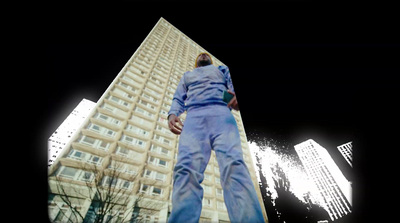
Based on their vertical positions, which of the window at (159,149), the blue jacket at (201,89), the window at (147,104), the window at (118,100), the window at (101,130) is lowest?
the blue jacket at (201,89)

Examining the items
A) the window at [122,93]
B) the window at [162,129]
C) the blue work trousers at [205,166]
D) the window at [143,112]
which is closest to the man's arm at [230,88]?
the blue work trousers at [205,166]

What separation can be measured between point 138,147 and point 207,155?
7.65m

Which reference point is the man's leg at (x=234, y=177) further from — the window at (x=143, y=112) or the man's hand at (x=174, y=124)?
the window at (x=143, y=112)

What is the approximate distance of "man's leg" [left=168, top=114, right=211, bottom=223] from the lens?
100 cm

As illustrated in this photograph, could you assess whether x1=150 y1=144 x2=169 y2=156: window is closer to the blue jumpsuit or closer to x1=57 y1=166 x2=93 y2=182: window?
x1=57 y1=166 x2=93 y2=182: window

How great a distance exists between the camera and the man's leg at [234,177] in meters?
0.98

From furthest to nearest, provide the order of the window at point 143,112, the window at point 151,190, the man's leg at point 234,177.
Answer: the window at point 143,112
the window at point 151,190
the man's leg at point 234,177

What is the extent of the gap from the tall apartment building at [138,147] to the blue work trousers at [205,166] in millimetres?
1876

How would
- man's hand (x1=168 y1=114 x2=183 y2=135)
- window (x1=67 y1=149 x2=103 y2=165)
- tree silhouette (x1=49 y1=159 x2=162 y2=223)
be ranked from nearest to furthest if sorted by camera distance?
1. man's hand (x1=168 y1=114 x2=183 y2=135)
2. tree silhouette (x1=49 y1=159 x2=162 y2=223)
3. window (x1=67 y1=149 x2=103 y2=165)

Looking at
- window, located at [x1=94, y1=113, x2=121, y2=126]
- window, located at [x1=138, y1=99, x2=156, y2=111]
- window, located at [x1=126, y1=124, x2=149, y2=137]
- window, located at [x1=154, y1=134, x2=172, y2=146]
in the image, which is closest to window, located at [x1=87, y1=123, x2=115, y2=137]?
window, located at [x1=94, y1=113, x2=121, y2=126]

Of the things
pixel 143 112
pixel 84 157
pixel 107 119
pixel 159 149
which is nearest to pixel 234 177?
pixel 84 157

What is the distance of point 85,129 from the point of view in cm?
730

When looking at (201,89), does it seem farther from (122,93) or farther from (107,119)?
(122,93)
